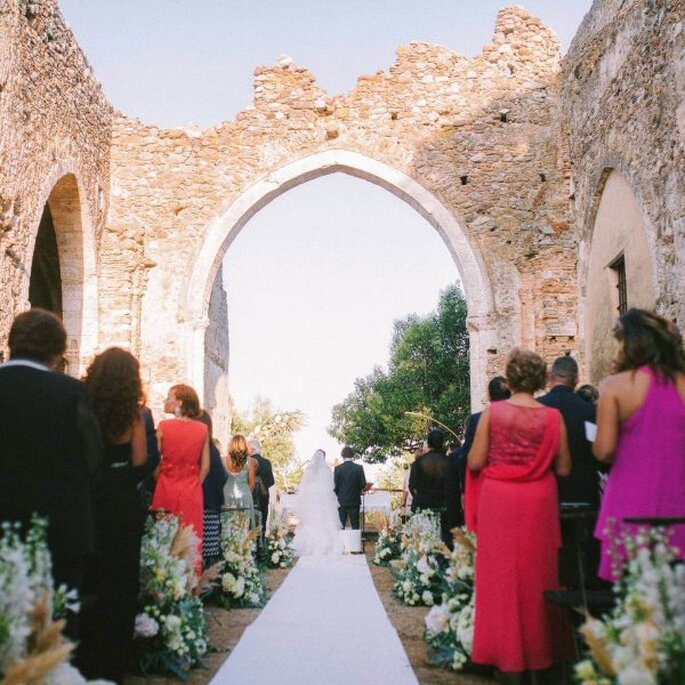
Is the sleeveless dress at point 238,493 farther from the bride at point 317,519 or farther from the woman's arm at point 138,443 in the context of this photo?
the woman's arm at point 138,443

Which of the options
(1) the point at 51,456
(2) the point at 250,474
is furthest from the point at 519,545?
(2) the point at 250,474

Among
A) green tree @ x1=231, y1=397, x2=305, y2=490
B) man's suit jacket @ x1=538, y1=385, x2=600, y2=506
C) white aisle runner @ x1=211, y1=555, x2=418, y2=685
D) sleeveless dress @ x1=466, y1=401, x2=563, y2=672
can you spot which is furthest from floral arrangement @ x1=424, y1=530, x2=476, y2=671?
green tree @ x1=231, y1=397, x2=305, y2=490

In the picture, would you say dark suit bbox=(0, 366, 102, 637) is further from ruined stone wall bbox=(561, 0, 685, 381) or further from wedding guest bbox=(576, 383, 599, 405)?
ruined stone wall bbox=(561, 0, 685, 381)

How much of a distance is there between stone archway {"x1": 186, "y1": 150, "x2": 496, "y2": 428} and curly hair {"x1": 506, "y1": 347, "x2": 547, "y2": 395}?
9123mm

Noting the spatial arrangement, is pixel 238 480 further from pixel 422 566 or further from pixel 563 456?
pixel 563 456

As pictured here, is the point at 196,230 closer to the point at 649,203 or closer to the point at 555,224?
the point at 555,224

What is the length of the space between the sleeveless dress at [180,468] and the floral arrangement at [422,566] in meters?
2.00

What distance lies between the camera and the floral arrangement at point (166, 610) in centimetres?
444

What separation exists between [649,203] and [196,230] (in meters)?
7.87

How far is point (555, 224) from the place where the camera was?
1311cm

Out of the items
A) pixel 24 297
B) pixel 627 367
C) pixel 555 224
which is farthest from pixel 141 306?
pixel 627 367

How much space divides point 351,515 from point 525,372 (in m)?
8.98

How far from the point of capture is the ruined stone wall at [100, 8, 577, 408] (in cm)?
1345

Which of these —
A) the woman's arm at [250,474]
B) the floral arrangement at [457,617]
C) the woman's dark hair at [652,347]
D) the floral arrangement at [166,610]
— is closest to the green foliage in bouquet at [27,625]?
the floral arrangement at [166,610]
